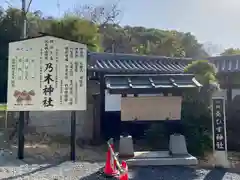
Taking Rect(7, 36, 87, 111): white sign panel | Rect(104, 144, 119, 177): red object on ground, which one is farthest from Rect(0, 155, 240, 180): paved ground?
Rect(7, 36, 87, 111): white sign panel

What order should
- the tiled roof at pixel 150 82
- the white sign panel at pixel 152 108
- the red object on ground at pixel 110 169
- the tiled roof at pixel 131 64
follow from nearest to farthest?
the red object on ground at pixel 110 169 → the tiled roof at pixel 150 82 → the white sign panel at pixel 152 108 → the tiled roof at pixel 131 64

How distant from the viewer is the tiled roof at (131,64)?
11.9 m

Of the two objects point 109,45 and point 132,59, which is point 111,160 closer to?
point 132,59

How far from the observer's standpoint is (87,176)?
666cm

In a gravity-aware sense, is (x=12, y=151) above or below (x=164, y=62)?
below

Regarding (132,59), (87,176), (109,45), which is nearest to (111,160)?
(87,176)

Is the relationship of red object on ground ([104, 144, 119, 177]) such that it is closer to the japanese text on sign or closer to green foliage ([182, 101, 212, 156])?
the japanese text on sign

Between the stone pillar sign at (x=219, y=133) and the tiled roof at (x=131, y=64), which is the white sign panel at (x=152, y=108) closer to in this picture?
the stone pillar sign at (x=219, y=133)

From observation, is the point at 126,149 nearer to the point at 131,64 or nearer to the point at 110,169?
the point at 110,169

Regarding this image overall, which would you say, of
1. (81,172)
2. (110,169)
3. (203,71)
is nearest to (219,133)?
(203,71)

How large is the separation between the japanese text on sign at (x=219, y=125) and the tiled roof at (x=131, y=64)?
431 centimetres

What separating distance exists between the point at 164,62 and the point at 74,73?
659 cm

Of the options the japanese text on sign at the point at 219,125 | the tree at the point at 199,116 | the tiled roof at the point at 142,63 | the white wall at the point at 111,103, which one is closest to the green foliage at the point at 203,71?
the tree at the point at 199,116

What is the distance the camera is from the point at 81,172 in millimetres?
6953
